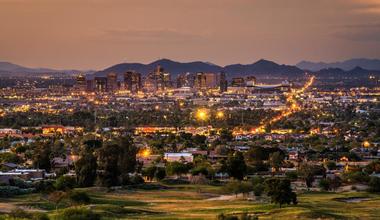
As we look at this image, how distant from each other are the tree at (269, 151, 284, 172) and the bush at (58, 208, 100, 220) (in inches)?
1717

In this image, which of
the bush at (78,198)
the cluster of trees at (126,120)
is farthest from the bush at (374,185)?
the cluster of trees at (126,120)

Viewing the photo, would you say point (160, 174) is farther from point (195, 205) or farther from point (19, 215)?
point (19, 215)

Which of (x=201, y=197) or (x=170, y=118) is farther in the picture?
(x=170, y=118)

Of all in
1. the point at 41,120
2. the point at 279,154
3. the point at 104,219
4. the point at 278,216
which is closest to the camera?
the point at 104,219

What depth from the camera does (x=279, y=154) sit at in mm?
94000

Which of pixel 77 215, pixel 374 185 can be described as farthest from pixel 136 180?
pixel 77 215

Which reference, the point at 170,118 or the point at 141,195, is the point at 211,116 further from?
the point at 141,195

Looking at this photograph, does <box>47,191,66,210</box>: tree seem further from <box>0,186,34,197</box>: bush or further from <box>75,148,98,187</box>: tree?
<box>75,148,98,187</box>: tree

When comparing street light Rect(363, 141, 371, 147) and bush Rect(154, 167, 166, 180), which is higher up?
street light Rect(363, 141, 371, 147)

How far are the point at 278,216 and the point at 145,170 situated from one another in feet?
93.5

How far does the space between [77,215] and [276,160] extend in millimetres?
46552

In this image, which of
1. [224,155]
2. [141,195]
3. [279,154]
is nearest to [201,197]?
[141,195]

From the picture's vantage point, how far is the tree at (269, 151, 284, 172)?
8919 centimetres

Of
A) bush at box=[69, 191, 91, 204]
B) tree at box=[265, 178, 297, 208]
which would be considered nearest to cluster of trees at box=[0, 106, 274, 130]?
bush at box=[69, 191, 91, 204]
